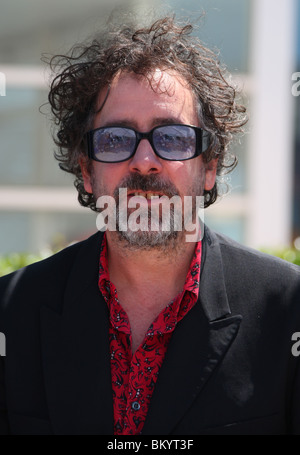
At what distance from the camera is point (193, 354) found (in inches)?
90.5

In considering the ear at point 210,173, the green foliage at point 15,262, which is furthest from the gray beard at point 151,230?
the green foliage at point 15,262

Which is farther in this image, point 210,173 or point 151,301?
point 210,173

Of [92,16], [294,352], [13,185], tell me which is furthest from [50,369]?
[92,16]

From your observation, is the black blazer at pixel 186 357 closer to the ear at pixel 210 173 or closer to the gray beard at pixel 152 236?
the gray beard at pixel 152 236

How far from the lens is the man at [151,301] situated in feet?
7.39

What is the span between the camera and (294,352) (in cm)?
228

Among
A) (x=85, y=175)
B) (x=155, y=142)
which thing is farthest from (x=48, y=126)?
(x=155, y=142)

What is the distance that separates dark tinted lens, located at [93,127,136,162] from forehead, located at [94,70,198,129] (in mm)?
42

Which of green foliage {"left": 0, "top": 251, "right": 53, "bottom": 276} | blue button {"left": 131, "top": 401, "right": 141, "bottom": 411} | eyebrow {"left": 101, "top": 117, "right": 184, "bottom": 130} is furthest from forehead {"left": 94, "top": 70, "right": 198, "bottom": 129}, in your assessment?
green foliage {"left": 0, "top": 251, "right": 53, "bottom": 276}

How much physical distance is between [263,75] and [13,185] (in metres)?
2.94

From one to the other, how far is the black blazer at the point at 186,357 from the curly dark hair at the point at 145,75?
0.53 m

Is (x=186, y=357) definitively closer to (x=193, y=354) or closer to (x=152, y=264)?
(x=193, y=354)

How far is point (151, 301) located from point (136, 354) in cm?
25
